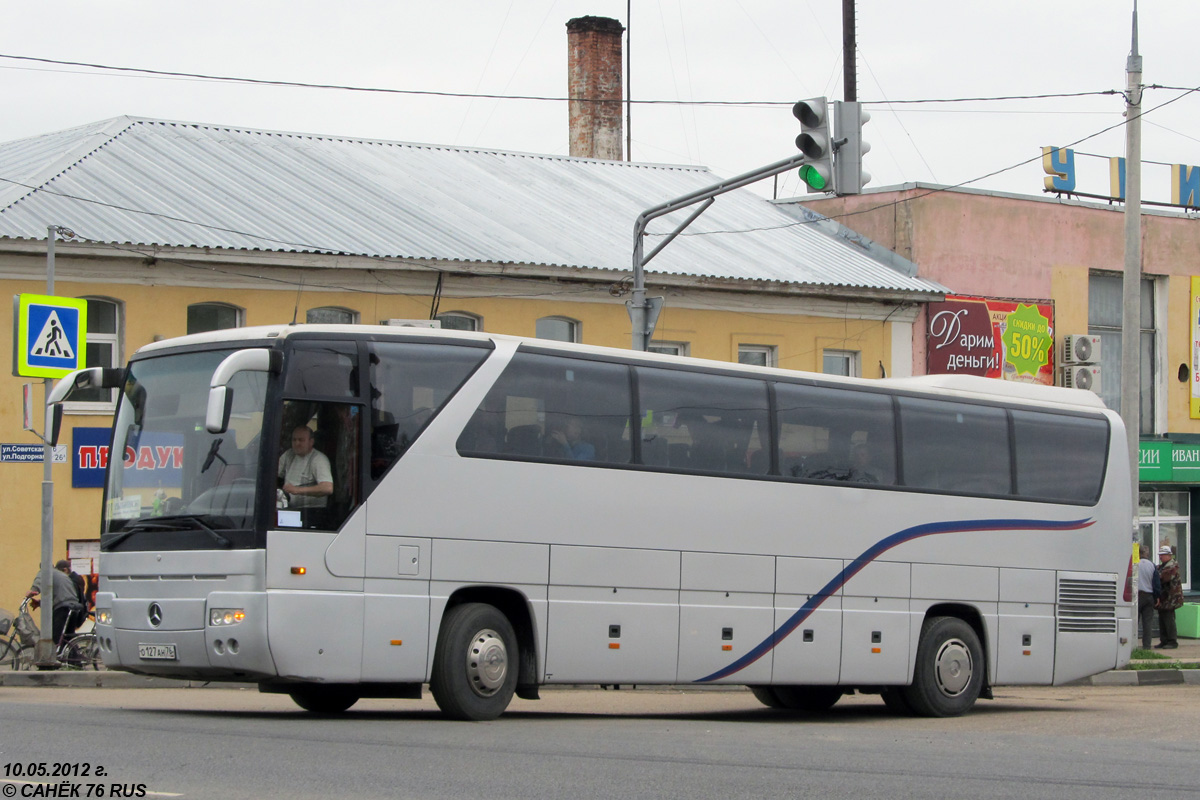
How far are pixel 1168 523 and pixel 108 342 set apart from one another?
23.4 metres

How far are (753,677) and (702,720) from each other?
2.03 ft

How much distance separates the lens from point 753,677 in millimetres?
14578

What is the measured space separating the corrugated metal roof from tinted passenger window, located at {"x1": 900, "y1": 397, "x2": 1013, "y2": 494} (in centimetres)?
1216

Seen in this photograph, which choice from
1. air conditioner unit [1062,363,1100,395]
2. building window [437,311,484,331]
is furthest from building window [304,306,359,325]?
air conditioner unit [1062,363,1100,395]

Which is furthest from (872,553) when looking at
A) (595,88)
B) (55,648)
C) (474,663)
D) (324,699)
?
(595,88)

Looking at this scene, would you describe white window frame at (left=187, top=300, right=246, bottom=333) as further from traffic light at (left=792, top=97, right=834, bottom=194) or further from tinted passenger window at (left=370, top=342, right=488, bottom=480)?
tinted passenger window at (left=370, top=342, right=488, bottom=480)

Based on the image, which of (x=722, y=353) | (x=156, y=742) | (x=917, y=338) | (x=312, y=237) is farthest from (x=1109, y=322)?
(x=156, y=742)

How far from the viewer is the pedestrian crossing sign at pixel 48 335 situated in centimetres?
2073

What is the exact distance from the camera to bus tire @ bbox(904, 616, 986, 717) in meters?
16.0

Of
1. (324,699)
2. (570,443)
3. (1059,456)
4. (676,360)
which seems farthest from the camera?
(1059,456)

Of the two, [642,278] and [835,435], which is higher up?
[642,278]

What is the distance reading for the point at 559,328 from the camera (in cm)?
2859

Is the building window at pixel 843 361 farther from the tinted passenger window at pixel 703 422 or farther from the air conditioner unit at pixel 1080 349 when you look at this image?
the tinted passenger window at pixel 703 422

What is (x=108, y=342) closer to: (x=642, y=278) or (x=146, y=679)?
(x=146, y=679)
